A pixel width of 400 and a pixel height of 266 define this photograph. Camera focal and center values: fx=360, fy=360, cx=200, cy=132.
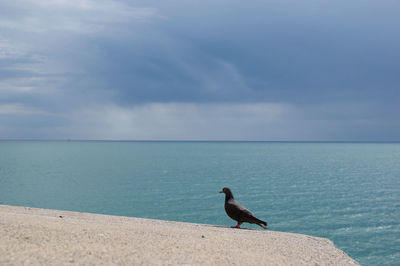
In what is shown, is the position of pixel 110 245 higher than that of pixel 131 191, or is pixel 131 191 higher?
pixel 110 245

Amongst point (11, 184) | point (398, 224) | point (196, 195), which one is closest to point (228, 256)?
point (398, 224)

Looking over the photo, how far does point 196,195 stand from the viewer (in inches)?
1613

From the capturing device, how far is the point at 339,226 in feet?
88.2

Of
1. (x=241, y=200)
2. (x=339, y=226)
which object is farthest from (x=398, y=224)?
(x=241, y=200)

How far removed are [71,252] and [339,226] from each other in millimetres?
23482

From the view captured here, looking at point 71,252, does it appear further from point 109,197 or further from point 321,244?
point 109,197

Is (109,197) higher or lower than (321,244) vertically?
lower

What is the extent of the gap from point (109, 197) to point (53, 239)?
33.5 meters

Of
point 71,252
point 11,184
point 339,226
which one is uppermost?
point 71,252

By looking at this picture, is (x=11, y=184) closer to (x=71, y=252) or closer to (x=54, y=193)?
(x=54, y=193)

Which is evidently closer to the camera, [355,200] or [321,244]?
[321,244]

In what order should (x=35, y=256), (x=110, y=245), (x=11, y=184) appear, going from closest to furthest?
(x=35, y=256)
(x=110, y=245)
(x=11, y=184)

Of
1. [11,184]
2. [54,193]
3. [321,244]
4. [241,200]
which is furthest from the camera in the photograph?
[11,184]

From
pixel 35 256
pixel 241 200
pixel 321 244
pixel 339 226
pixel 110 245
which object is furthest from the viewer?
pixel 241 200
